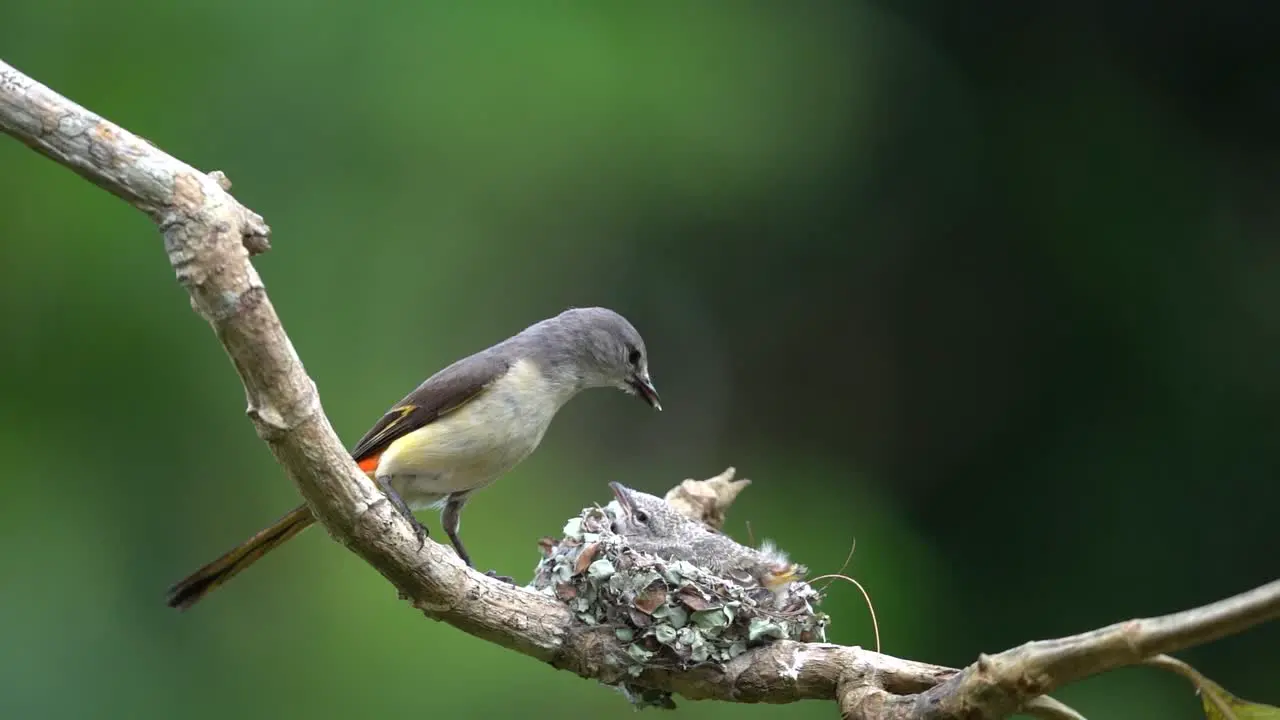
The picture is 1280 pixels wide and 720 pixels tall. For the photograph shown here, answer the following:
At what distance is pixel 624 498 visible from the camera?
5.34m

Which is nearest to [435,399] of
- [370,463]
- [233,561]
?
[370,463]

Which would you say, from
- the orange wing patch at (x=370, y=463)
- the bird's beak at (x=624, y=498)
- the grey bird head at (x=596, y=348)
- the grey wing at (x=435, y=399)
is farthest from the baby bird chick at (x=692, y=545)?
the orange wing patch at (x=370, y=463)

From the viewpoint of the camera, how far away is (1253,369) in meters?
9.35

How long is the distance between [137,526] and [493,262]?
302 cm

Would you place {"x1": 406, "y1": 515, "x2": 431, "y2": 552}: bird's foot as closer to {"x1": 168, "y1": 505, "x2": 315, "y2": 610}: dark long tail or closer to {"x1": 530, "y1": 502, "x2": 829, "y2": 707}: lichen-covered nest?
{"x1": 168, "y1": 505, "x2": 315, "y2": 610}: dark long tail

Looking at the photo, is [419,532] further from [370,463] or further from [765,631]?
[765,631]

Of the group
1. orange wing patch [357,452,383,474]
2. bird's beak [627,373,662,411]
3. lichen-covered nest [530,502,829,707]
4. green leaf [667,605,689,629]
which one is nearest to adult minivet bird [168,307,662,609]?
orange wing patch [357,452,383,474]

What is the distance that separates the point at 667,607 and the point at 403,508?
0.90 m

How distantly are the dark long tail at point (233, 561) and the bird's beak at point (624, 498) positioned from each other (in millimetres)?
1366

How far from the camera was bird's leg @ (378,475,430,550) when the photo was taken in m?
3.97

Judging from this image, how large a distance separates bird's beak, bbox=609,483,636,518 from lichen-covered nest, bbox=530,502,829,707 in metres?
0.53

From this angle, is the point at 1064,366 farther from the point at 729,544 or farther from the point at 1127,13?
the point at 729,544

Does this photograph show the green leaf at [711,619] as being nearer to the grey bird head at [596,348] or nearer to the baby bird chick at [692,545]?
the baby bird chick at [692,545]

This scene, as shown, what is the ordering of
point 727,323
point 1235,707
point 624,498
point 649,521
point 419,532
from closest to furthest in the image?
point 1235,707 < point 419,532 < point 649,521 < point 624,498 < point 727,323
